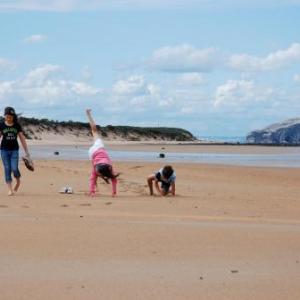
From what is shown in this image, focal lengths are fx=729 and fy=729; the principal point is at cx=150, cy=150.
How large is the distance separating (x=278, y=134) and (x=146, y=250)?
116394mm

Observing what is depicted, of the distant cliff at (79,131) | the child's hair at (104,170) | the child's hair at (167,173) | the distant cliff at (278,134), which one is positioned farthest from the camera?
the distant cliff at (278,134)

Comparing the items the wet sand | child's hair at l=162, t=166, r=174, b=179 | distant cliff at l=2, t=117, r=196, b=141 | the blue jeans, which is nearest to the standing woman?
the blue jeans

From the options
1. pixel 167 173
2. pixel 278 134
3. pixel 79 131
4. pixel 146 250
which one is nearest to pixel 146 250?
pixel 146 250

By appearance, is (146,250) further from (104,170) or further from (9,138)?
(9,138)

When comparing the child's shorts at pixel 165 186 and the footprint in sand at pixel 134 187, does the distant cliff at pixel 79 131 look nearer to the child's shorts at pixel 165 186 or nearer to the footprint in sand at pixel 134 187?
the footprint in sand at pixel 134 187

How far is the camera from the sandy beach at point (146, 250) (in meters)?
6.06

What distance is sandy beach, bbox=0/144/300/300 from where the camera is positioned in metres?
6.06

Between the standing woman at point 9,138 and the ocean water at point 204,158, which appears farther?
the ocean water at point 204,158

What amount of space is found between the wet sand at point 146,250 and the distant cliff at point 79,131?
68630mm

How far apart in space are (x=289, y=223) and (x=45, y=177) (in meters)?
10.6

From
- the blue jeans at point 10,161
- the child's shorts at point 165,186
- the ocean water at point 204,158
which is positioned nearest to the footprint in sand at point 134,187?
the child's shorts at point 165,186

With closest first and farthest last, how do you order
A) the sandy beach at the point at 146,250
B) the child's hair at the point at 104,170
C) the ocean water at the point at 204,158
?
the sandy beach at the point at 146,250, the child's hair at the point at 104,170, the ocean water at the point at 204,158

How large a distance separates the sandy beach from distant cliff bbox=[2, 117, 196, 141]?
68.5 metres

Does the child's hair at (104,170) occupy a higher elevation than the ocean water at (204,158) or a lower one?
higher
